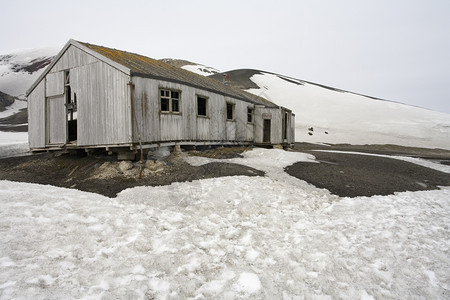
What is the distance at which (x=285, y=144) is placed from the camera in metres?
25.0

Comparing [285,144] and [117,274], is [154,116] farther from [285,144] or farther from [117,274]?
[285,144]

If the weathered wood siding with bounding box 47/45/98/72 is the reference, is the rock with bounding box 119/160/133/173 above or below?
below

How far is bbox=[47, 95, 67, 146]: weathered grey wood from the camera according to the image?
13.0 m

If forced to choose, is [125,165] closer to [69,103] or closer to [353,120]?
[69,103]

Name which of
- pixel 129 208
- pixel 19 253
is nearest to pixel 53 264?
pixel 19 253

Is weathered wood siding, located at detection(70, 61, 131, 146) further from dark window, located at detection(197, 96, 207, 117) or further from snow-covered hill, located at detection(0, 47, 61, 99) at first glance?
snow-covered hill, located at detection(0, 47, 61, 99)

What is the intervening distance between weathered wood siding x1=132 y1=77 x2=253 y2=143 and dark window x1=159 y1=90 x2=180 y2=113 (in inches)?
9.1

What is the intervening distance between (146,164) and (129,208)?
4665 mm

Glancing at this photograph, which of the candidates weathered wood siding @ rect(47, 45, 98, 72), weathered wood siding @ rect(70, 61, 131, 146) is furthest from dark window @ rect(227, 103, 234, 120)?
weathered wood siding @ rect(47, 45, 98, 72)

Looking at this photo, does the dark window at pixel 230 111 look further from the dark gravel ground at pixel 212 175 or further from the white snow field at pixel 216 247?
the white snow field at pixel 216 247

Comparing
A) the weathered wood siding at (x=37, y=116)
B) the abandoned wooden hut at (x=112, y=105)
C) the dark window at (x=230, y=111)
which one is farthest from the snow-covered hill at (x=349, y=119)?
the weathered wood siding at (x=37, y=116)

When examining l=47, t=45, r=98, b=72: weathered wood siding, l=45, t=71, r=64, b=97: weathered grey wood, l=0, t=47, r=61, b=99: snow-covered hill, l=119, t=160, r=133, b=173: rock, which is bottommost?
l=119, t=160, r=133, b=173: rock

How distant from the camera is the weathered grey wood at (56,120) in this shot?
510 inches

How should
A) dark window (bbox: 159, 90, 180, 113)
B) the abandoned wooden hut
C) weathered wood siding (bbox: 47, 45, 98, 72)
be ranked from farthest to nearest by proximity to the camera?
dark window (bbox: 159, 90, 180, 113), weathered wood siding (bbox: 47, 45, 98, 72), the abandoned wooden hut
